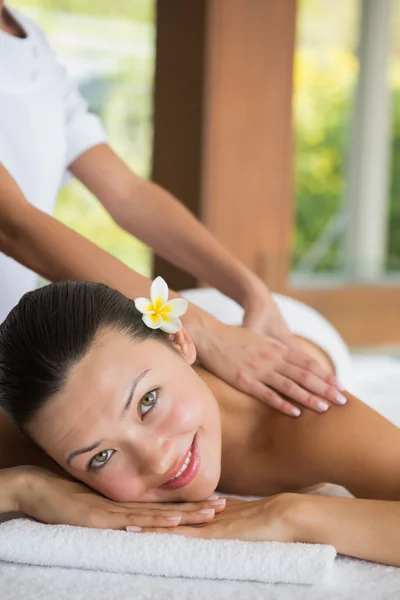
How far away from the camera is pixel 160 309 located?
1.50 metres

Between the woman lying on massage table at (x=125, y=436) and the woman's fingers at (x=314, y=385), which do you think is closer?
the woman lying on massage table at (x=125, y=436)

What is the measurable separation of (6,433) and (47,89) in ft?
2.63

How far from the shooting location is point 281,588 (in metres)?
1.24

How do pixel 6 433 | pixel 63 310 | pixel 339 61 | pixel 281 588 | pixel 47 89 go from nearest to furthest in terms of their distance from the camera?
1. pixel 281 588
2. pixel 63 310
3. pixel 6 433
4. pixel 47 89
5. pixel 339 61

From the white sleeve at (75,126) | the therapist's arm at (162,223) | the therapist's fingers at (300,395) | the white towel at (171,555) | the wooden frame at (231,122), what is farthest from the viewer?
the wooden frame at (231,122)

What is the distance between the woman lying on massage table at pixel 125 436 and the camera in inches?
52.7

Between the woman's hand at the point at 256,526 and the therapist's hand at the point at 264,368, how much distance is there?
0.97 ft

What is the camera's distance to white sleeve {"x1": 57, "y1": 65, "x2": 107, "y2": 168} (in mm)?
2156

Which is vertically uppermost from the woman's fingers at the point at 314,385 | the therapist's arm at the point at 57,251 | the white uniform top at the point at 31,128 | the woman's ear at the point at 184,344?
the white uniform top at the point at 31,128

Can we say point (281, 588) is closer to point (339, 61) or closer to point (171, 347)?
point (171, 347)

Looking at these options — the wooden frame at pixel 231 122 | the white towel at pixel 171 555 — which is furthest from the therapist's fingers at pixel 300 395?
the wooden frame at pixel 231 122

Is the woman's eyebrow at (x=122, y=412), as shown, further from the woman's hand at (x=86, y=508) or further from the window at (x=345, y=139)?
the window at (x=345, y=139)

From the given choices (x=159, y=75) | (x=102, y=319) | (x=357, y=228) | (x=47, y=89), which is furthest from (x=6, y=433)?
(x=357, y=228)

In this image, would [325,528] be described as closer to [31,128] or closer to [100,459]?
[100,459]
